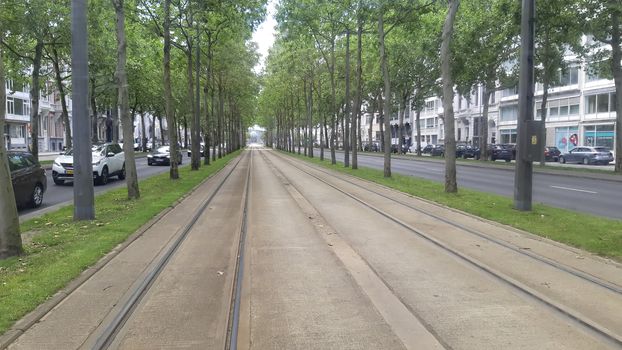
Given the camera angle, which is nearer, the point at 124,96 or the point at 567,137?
the point at 124,96

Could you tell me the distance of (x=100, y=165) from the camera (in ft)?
72.6

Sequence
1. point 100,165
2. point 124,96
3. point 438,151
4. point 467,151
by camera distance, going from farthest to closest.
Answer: point 438,151
point 467,151
point 100,165
point 124,96

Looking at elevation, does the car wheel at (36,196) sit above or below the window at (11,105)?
below

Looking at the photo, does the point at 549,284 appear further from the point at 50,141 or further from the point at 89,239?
the point at 50,141

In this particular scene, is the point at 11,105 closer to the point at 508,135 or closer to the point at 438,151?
the point at 438,151

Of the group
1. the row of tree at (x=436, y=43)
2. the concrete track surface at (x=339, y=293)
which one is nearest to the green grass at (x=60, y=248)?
the concrete track surface at (x=339, y=293)

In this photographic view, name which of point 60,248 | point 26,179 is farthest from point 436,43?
point 60,248

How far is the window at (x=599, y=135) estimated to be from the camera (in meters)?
49.4

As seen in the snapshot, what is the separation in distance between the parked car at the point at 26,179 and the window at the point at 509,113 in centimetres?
5969

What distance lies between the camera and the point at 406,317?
5203 millimetres

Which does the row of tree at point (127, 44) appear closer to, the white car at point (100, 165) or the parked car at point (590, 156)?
the white car at point (100, 165)

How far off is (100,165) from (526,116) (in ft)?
54.6

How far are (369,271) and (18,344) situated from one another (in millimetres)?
4044

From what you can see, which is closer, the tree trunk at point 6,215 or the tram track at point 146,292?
the tram track at point 146,292
